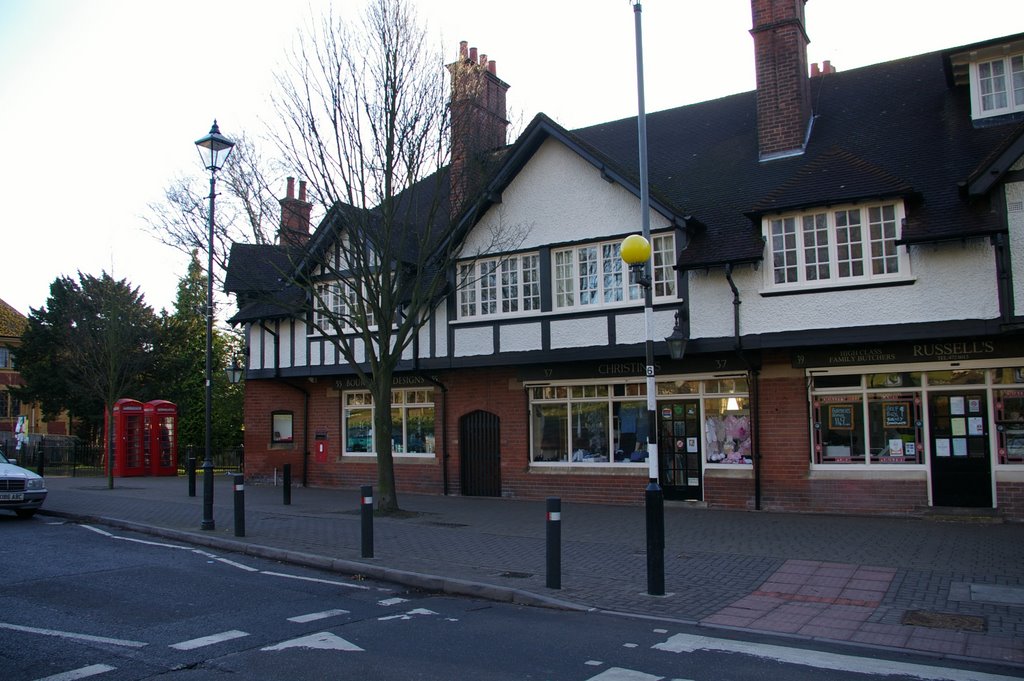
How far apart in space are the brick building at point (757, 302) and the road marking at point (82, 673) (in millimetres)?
10257

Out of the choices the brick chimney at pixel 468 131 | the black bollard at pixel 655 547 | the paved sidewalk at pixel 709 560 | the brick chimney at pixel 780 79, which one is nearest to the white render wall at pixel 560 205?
the brick chimney at pixel 468 131

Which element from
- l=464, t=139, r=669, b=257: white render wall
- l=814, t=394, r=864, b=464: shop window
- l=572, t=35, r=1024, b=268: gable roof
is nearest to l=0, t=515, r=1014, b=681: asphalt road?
l=814, t=394, r=864, b=464: shop window

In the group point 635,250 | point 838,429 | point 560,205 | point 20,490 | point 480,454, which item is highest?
point 560,205

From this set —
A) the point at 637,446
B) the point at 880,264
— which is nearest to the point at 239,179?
the point at 637,446

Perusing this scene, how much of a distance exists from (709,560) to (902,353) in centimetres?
660

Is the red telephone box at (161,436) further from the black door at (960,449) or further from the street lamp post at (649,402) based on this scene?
the black door at (960,449)

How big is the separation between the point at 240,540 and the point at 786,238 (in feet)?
37.0

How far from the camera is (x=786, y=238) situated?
51.0 feet

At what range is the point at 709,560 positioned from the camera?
439 inches

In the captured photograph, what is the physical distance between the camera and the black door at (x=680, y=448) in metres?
17.2

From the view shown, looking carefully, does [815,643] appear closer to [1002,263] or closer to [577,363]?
[1002,263]

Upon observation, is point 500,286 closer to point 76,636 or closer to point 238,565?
point 238,565

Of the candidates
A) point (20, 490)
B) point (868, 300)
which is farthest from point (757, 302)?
point (20, 490)

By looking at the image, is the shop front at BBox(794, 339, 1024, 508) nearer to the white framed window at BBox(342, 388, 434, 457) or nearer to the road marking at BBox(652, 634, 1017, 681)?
the road marking at BBox(652, 634, 1017, 681)
